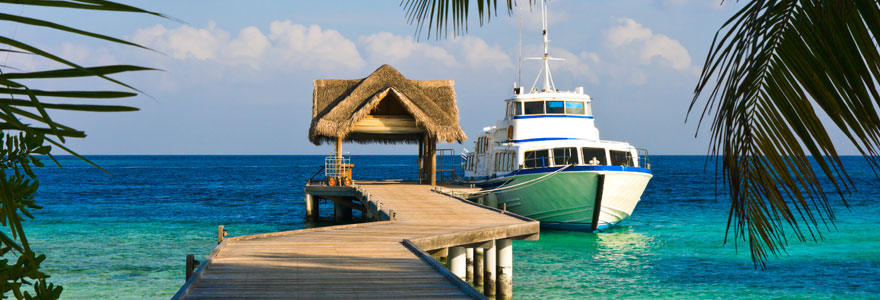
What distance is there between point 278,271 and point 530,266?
1111 centimetres

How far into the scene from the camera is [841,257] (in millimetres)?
21750

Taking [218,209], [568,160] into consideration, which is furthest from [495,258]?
[218,209]

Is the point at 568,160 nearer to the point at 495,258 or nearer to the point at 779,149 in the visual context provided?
the point at 495,258

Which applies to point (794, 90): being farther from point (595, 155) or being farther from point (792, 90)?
point (595, 155)

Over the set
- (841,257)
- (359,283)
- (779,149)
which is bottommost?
(841,257)

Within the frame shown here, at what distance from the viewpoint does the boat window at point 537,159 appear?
24375 mm

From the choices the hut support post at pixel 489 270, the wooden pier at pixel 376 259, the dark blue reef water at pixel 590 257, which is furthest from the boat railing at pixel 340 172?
the hut support post at pixel 489 270

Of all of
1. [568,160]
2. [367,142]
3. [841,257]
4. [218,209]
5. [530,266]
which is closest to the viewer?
[530,266]

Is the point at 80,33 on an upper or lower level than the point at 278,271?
upper

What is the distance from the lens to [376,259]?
944 cm

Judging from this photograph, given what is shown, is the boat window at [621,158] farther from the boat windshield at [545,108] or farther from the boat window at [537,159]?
the boat windshield at [545,108]

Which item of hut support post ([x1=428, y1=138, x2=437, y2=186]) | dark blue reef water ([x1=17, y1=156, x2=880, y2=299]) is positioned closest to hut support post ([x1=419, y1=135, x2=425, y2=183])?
hut support post ([x1=428, y1=138, x2=437, y2=186])

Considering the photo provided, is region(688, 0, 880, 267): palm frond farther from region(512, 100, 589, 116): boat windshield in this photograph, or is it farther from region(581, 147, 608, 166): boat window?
region(512, 100, 589, 116): boat windshield

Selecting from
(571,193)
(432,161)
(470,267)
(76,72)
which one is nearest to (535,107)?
(571,193)
